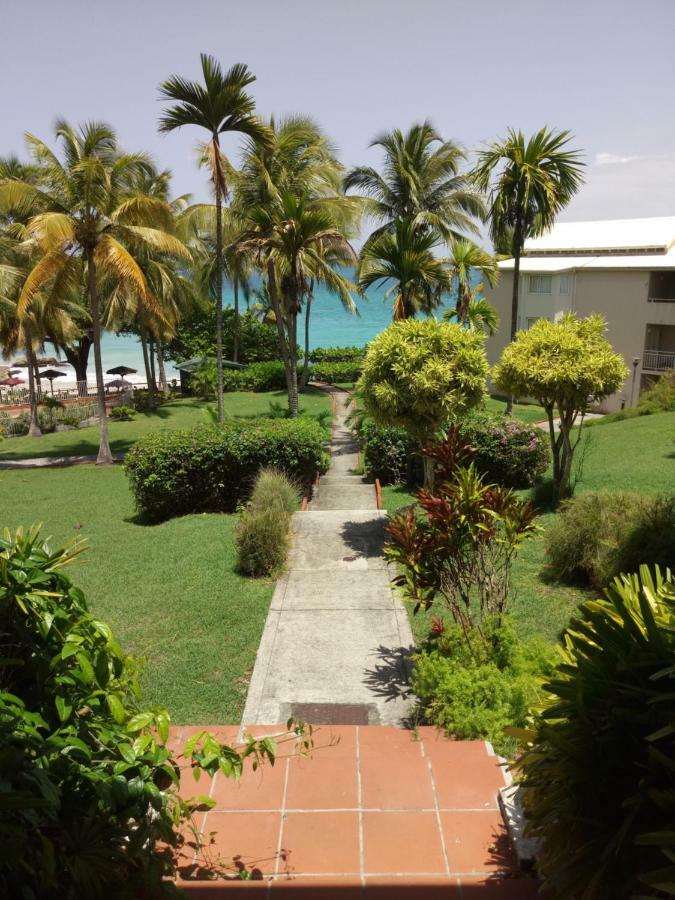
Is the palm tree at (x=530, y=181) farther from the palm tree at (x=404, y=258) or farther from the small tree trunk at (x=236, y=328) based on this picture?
A: the small tree trunk at (x=236, y=328)

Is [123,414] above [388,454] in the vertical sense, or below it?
below

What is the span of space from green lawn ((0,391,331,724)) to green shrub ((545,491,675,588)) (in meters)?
3.78

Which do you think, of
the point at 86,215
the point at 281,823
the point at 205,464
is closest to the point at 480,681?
the point at 281,823

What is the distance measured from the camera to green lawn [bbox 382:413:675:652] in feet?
24.6

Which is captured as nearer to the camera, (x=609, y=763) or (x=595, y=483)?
(x=609, y=763)

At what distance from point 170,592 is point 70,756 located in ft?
19.3

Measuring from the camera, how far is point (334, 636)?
7.10 meters

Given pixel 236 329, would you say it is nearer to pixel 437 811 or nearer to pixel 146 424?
pixel 146 424

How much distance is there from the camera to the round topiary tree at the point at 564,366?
10.5 meters

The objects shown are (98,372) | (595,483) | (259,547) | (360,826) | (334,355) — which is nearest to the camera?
(360,826)

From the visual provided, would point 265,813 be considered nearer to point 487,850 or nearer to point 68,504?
point 487,850

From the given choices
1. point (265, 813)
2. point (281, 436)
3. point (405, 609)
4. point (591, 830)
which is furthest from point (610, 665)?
point (281, 436)

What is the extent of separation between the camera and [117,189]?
19312 mm

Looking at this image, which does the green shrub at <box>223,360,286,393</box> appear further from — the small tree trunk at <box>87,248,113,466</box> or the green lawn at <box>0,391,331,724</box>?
the green lawn at <box>0,391,331,724</box>
